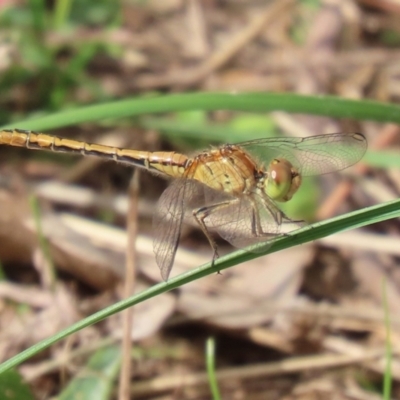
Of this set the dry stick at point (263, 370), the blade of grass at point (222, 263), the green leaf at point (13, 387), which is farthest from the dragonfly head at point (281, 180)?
the green leaf at point (13, 387)

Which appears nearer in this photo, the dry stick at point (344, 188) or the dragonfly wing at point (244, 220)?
the dragonfly wing at point (244, 220)

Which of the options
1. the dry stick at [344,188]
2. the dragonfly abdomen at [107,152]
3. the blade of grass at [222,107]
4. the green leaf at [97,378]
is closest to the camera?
the blade of grass at [222,107]

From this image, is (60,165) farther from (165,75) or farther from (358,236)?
(358,236)

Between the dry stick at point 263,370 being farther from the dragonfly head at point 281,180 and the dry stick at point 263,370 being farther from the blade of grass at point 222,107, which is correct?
the blade of grass at point 222,107

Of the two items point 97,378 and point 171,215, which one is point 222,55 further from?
point 97,378

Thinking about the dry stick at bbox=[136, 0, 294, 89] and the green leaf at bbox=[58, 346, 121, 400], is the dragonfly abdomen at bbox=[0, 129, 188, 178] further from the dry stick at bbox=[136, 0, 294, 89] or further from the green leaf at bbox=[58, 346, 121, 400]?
the dry stick at bbox=[136, 0, 294, 89]
